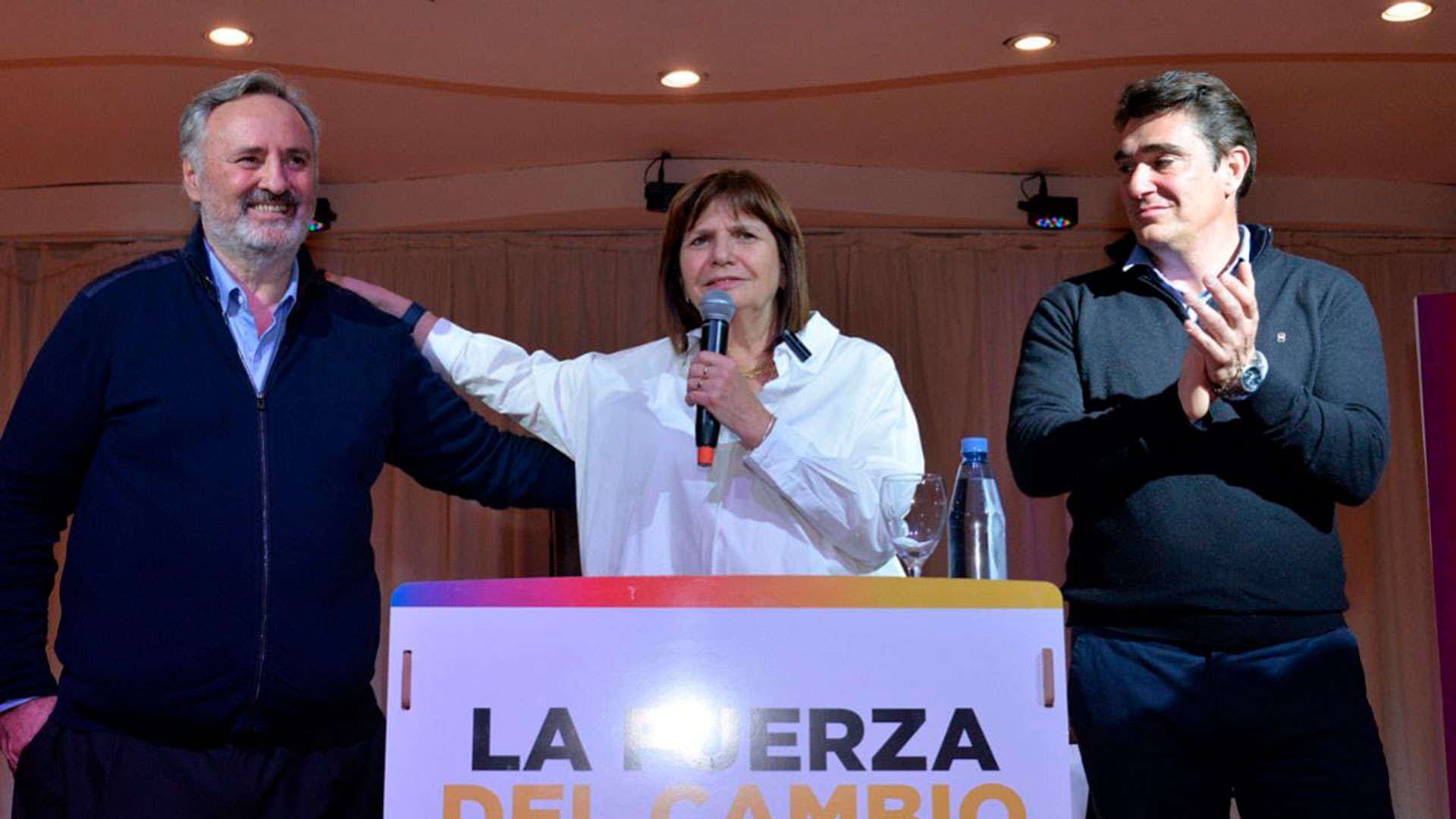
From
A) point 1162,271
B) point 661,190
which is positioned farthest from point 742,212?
point 661,190

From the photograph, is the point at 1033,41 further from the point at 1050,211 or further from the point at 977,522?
the point at 977,522

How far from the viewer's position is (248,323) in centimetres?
214

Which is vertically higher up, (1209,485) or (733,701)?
(1209,485)

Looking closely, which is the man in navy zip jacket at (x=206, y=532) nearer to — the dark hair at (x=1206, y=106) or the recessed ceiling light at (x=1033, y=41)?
the dark hair at (x=1206, y=106)

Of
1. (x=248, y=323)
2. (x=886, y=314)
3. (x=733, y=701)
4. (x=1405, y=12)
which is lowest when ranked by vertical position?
(x=733, y=701)

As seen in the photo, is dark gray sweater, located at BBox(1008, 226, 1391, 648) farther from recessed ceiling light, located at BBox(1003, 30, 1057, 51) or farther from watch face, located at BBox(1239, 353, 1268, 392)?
recessed ceiling light, located at BBox(1003, 30, 1057, 51)

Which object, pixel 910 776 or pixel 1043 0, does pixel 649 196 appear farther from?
pixel 910 776

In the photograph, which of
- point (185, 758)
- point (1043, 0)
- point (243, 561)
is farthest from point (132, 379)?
point (1043, 0)

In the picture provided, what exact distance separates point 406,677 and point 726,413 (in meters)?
0.87

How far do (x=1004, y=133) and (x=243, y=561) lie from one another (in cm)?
517

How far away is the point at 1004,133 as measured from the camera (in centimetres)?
657

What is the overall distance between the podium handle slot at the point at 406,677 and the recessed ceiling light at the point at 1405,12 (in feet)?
15.5

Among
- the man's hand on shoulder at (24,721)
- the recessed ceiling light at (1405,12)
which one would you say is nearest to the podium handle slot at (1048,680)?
the man's hand on shoulder at (24,721)

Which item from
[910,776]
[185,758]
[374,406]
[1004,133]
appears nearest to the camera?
[910,776]
